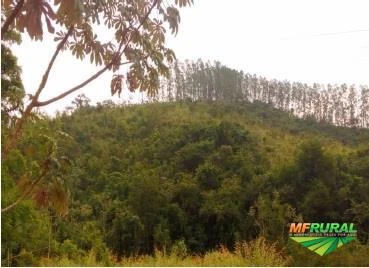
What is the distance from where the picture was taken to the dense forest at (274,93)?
50.7ft

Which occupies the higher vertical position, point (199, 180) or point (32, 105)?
point (32, 105)

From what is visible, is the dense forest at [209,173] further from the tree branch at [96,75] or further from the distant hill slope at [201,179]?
the tree branch at [96,75]

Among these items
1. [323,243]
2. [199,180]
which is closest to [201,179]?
[199,180]

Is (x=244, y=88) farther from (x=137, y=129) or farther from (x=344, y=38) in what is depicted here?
(x=344, y=38)

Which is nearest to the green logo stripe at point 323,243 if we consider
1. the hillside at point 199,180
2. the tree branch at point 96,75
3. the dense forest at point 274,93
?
the tree branch at point 96,75

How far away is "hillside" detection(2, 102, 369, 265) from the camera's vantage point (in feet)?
35.1

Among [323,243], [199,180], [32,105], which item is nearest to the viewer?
[32,105]

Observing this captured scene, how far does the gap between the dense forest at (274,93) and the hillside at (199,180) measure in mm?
897

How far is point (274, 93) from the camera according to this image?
60.1 feet

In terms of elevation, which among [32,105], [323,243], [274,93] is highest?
[274,93]

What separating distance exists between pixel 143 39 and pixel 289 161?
11770 millimetres

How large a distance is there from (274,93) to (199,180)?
6.46 metres

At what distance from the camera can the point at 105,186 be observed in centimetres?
1220

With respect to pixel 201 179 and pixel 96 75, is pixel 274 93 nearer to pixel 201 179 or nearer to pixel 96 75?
pixel 201 179
